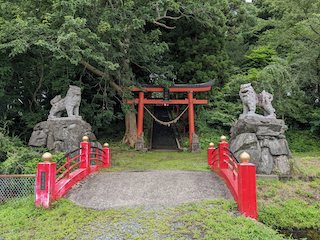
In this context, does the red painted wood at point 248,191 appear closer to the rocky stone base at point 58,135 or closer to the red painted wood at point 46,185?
the red painted wood at point 46,185

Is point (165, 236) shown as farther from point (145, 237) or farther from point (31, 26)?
point (31, 26)

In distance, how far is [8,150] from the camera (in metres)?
6.03

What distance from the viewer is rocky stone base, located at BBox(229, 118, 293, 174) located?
6445mm

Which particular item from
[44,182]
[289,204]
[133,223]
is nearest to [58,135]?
[44,182]

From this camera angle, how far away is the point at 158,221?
3666 millimetres

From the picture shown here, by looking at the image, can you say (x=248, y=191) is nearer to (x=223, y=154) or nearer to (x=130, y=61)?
(x=223, y=154)

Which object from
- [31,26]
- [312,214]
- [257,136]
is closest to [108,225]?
[312,214]

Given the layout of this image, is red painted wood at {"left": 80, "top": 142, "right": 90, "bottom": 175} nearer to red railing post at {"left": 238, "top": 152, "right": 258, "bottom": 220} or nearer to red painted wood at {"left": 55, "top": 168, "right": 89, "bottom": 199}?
red painted wood at {"left": 55, "top": 168, "right": 89, "bottom": 199}

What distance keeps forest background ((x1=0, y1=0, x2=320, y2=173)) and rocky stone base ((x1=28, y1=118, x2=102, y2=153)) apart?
1.54 ft

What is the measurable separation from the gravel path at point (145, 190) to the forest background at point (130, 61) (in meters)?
2.11

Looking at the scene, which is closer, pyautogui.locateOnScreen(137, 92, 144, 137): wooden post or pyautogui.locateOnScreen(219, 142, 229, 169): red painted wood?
pyautogui.locateOnScreen(219, 142, 229, 169): red painted wood

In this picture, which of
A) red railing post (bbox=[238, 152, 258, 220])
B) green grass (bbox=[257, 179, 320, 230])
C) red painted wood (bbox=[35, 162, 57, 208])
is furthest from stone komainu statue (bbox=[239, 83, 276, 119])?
red painted wood (bbox=[35, 162, 57, 208])

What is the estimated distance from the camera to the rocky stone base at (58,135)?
7.44 metres

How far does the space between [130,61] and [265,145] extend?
9.17m
